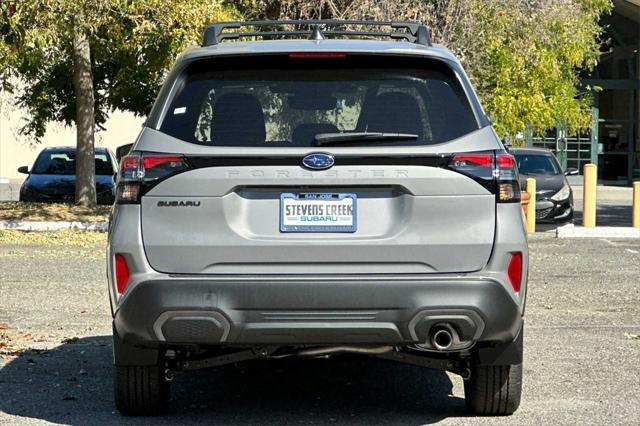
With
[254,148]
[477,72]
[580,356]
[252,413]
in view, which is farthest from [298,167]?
[477,72]

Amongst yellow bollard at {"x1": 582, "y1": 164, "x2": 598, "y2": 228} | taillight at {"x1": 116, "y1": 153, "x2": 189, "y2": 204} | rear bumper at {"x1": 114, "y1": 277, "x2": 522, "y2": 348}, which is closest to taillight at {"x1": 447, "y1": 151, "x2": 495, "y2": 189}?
rear bumper at {"x1": 114, "y1": 277, "x2": 522, "y2": 348}

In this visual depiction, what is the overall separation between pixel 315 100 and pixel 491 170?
0.87 metres

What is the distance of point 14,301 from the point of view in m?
12.1

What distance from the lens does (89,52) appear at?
22.6 m

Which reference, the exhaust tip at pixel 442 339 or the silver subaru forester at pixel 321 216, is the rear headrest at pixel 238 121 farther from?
the exhaust tip at pixel 442 339

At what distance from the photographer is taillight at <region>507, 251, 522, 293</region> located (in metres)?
6.18

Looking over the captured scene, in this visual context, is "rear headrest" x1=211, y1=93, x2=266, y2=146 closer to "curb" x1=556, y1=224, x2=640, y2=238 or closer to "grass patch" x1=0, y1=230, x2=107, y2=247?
"grass patch" x1=0, y1=230, x2=107, y2=247

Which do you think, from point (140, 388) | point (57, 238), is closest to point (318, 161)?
point (140, 388)

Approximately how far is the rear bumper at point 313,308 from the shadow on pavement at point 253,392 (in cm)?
90

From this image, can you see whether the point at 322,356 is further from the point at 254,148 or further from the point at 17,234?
the point at 17,234

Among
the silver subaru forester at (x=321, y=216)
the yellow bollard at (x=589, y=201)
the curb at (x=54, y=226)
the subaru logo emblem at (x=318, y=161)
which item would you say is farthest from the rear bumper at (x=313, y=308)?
the yellow bollard at (x=589, y=201)

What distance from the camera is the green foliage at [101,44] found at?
17.9 meters

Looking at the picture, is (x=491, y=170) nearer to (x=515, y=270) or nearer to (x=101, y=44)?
(x=515, y=270)

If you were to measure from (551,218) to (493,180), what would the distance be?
16.6 meters
